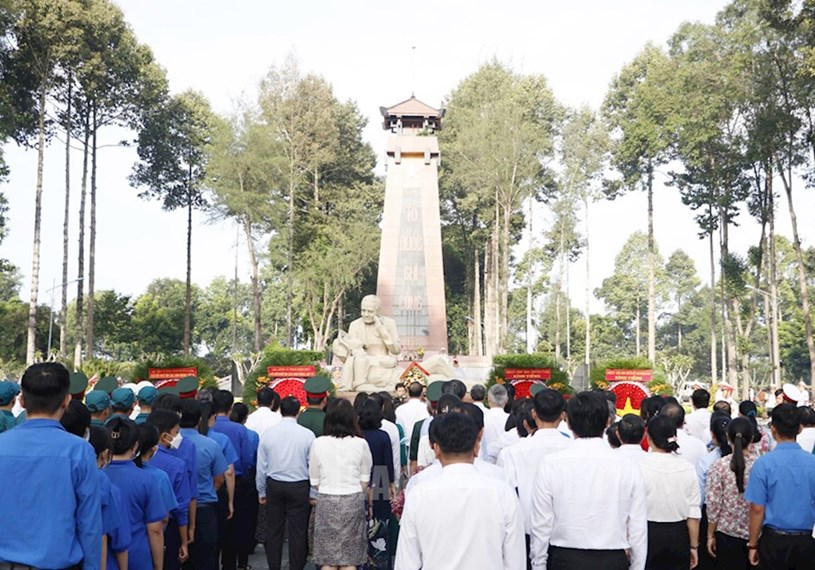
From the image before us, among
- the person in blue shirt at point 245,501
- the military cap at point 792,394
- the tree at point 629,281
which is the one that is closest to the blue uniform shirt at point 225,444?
the person in blue shirt at point 245,501

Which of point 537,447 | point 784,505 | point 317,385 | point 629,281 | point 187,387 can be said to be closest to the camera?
point 537,447

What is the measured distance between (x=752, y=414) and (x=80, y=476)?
506cm

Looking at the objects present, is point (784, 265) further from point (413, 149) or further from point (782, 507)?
point (782, 507)

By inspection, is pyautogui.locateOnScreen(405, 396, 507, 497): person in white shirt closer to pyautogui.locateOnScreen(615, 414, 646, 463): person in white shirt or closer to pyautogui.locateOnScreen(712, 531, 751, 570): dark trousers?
pyautogui.locateOnScreen(615, 414, 646, 463): person in white shirt

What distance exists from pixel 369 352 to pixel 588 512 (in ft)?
38.5

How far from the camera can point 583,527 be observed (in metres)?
3.27

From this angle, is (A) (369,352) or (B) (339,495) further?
(A) (369,352)

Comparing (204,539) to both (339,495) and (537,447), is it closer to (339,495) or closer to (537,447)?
(339,495)

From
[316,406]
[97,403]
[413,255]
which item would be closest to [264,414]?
[316,406]

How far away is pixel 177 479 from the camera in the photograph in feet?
14.5

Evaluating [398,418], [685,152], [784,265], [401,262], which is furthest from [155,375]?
[784,265]

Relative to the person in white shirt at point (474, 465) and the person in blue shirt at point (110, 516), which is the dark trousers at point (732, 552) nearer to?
the person in white shirt at point (474, 465)

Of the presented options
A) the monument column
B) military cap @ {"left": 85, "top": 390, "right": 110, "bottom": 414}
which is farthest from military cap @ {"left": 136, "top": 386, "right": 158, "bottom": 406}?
the monument column

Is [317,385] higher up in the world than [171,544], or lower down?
higher up
